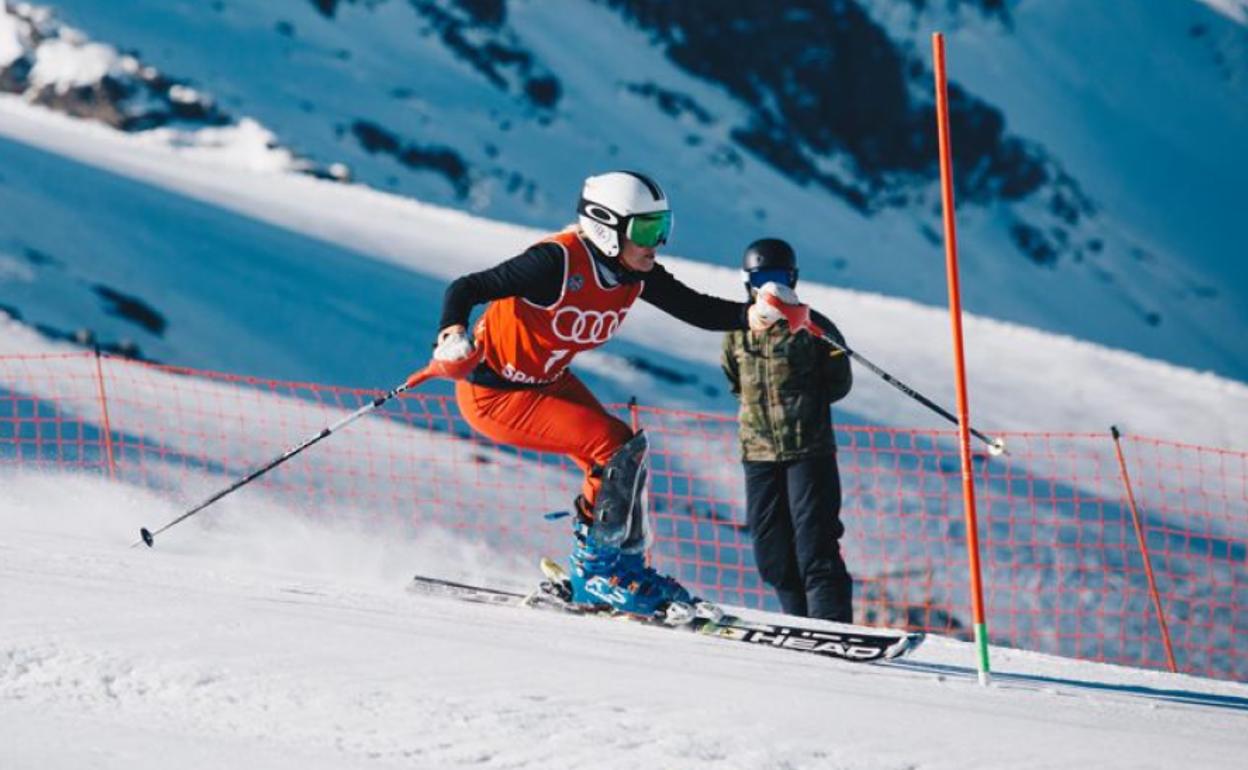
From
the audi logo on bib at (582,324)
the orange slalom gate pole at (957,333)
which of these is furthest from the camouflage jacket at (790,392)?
the orange slalom gate pole at (957,333)

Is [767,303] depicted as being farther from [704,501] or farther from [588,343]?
[704,501]

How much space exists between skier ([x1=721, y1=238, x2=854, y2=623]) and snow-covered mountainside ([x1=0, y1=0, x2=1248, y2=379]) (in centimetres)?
2347

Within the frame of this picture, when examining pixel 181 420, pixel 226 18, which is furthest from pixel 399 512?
pixel 226 18

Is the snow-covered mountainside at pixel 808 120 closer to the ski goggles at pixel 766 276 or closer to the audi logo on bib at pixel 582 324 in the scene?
the ski goggles at pixel 766 276

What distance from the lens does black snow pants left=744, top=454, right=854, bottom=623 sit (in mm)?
6906

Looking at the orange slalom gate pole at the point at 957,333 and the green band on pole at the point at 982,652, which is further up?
the orange slalom gate pole at the point at 957,333

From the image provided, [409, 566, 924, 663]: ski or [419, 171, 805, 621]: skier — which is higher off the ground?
[419, 171, 805, 621]: skier

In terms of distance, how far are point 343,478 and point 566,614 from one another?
19.7 feet

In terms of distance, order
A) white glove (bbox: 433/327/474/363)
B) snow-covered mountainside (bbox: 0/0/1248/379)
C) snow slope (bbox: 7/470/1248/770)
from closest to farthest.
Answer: snow slope (bbox: 7/470/1248/770)
white glove (bbox: 433/327/474/363)
snow-covered mountainside (bbox: 0/0/1248/379)

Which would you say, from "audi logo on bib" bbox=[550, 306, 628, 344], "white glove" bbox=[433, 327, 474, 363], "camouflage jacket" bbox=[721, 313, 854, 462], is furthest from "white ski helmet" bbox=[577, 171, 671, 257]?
"camouflage jacket" bbox=[721, 313, 854, 462]

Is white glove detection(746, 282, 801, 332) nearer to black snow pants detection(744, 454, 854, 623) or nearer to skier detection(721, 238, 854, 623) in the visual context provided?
skier detection(721, 238, 854, 623)

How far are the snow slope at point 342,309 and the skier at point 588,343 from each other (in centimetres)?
1015

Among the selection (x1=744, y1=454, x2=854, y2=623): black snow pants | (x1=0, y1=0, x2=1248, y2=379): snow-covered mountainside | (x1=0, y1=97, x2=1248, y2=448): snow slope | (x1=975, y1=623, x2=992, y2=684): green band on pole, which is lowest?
(x1=975, y1=623, x2=992, y2=684): green band on pole

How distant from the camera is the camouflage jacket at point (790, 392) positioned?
6969 mm
